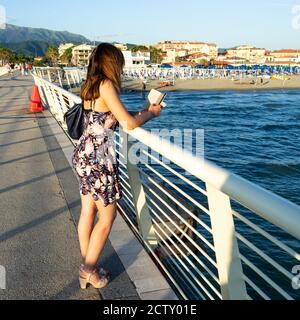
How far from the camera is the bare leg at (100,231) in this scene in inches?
104

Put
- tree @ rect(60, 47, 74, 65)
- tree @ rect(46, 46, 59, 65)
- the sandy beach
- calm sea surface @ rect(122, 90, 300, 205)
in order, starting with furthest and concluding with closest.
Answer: tree @ rect(60, 47, 74, 65) → tree @ rect(46, 46, 59, 65) → the sandy beach → calm sea surface @ rect(122, 90, 300, 205)

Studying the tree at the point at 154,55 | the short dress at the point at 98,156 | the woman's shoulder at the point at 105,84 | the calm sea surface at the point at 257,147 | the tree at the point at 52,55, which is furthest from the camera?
the tree at the point at 154,55

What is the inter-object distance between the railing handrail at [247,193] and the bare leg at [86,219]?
721 millimetres

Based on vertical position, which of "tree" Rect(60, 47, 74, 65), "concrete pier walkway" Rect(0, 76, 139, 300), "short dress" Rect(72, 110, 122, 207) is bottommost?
"concrete pier walkway" Rect(0, 76, 139, 300)

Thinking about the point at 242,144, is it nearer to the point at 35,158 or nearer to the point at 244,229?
the point at 244,229

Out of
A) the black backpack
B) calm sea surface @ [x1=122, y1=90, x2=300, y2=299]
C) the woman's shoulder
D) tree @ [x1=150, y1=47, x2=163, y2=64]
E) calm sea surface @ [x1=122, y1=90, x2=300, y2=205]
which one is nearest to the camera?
the woman's shoulder

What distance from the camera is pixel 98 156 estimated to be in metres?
2.55

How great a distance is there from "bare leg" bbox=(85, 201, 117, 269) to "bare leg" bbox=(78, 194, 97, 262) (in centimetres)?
10

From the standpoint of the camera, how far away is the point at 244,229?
920cm

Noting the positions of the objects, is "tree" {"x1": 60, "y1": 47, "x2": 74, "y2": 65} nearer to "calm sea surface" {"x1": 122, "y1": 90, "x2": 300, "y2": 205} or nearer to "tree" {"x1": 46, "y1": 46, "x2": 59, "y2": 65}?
"tree" {"x1": 46, "y1": 46, "x2": 59, "y2": 65}

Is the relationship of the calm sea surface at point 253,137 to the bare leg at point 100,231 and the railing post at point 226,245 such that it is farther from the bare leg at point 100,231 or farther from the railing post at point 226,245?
the railing post at point 226,245

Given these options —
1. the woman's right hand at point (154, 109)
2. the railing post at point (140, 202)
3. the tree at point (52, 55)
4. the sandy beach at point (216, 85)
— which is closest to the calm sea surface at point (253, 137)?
the railing post at point (140, 202)

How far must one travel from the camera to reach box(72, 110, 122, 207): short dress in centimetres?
255

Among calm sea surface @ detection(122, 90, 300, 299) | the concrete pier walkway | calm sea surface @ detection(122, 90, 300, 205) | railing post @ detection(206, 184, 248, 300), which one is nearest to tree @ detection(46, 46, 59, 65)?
calm sea surface @ detection(122, 90, 300, 205)
